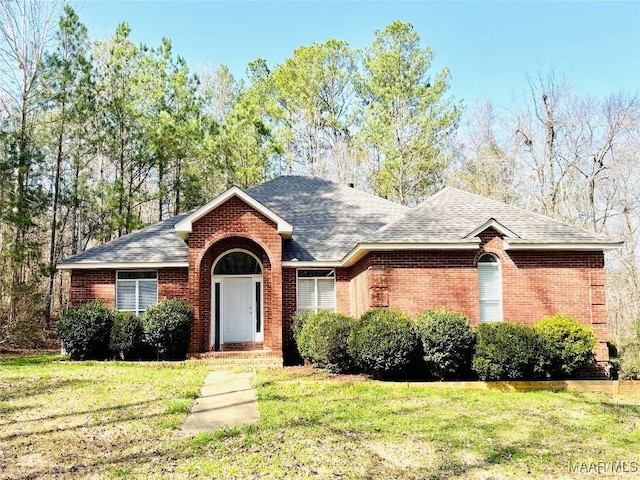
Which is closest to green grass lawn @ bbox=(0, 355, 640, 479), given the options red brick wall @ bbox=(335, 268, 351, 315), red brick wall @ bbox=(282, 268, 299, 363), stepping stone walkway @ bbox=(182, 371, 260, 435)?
stepping stone walkway @ bbox=(182, 371, 260, 435)

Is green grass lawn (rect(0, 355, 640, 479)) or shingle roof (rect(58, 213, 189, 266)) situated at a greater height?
shingle roof (rect(58, 213, 189, 266))

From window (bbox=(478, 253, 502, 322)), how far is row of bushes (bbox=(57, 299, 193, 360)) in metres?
8.49

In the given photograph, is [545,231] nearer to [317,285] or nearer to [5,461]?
[317,285]

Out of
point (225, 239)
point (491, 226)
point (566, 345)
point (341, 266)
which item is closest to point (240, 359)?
point (225, 239)

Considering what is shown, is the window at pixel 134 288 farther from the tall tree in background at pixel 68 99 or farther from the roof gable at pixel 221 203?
the tall tree in background at pixel 68 99

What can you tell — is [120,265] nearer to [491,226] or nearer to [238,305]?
[238,305]

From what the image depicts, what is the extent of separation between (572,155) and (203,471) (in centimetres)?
2577

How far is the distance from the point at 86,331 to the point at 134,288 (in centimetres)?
218

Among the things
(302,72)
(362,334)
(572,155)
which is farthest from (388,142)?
(362,334)

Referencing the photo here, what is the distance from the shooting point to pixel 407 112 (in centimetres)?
3158

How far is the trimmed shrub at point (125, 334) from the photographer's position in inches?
612

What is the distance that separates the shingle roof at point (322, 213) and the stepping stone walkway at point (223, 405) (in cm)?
581

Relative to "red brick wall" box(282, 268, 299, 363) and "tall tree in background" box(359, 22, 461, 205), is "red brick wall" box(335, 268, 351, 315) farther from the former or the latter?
"tall tree in background" box(359, 22, 461, 205)

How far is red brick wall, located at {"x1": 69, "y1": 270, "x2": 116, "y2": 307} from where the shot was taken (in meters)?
17.0
